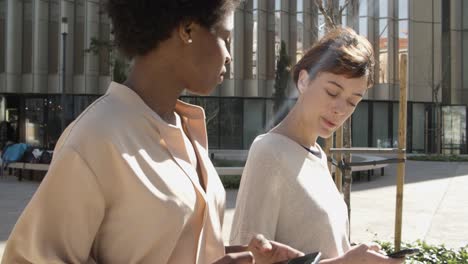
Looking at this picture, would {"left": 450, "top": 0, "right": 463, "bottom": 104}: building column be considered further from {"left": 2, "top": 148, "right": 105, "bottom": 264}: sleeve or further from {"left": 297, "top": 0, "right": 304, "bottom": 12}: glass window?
{"left": 2, "top": 148, "right": 105, "bottom": 264}: sleeve

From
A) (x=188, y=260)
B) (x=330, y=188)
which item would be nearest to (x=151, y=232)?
(x=188, y=260)

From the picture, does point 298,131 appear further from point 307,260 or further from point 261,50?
point 261,50

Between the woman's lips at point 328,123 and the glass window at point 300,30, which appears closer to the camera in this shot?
the woman's lips at point 328,123

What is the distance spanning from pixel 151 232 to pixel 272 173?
0.81 metres

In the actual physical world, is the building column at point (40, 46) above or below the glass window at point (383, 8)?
below

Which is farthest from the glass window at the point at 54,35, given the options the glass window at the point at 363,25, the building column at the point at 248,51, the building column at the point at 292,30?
the glass window at the point at 363,25

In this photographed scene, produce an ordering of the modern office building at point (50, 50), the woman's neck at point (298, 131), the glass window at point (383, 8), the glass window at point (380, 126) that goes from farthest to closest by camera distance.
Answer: the glass window at point (380, 126) < the glass window at point (383, 8) < the modern office building at point (50, 50) < the woman's neck at point (298, 131)

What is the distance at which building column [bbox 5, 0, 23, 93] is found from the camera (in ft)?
93.8

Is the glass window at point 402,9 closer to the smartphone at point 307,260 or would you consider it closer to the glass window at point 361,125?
the glass window at point 361,125

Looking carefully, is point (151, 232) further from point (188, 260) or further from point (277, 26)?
point (277, 26)

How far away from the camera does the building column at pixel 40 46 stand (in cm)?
2858

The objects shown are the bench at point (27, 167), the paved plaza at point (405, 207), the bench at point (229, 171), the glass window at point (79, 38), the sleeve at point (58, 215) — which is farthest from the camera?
the glass window at point (79, 38)

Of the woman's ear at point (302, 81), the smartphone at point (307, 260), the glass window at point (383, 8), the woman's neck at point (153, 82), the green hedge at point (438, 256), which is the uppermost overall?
the glass window at point (383, 8)

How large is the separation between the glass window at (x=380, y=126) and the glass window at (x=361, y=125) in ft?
1.48
